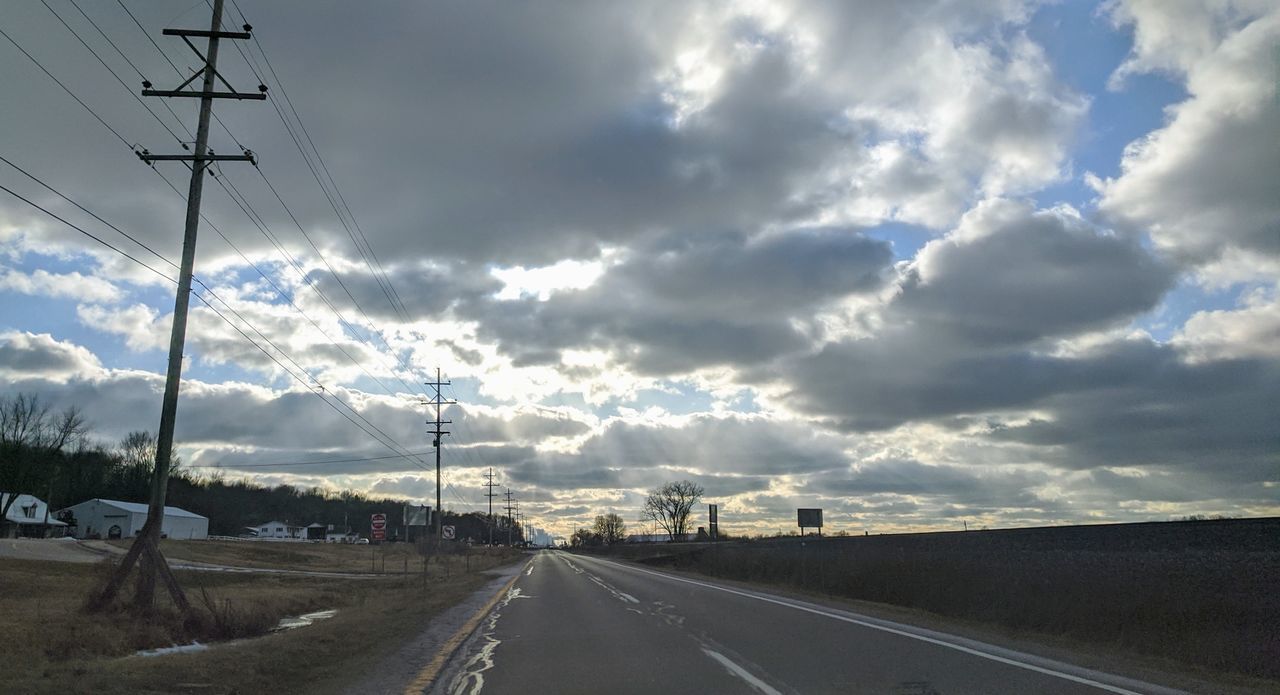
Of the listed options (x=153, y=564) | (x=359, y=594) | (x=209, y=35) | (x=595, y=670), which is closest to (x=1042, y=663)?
(x=595, y=670)

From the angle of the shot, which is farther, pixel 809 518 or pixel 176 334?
pixel 809 518

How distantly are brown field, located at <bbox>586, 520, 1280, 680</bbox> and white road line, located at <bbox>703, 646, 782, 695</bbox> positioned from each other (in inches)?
307

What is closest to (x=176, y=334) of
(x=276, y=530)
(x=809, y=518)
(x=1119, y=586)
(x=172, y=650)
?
(x=172, y=650)

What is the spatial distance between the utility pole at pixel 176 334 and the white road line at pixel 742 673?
1131 cm

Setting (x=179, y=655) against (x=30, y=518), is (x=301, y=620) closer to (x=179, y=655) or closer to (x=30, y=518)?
(x=179, y=655)

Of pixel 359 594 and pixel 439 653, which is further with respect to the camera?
pixel 359 594

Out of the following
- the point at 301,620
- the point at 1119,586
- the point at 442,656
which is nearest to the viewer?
the point at 442,656

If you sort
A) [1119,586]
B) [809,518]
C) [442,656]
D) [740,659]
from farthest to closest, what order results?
[809,518], [1119,586], [442,656], [740,659]

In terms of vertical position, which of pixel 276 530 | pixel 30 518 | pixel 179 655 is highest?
pixel 179 655

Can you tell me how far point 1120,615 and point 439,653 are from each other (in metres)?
17.9

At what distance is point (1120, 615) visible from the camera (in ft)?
70.2

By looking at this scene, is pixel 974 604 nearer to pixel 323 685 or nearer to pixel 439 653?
pixel 439 653

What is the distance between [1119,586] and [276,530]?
573 feet

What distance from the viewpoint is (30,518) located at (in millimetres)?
97438
